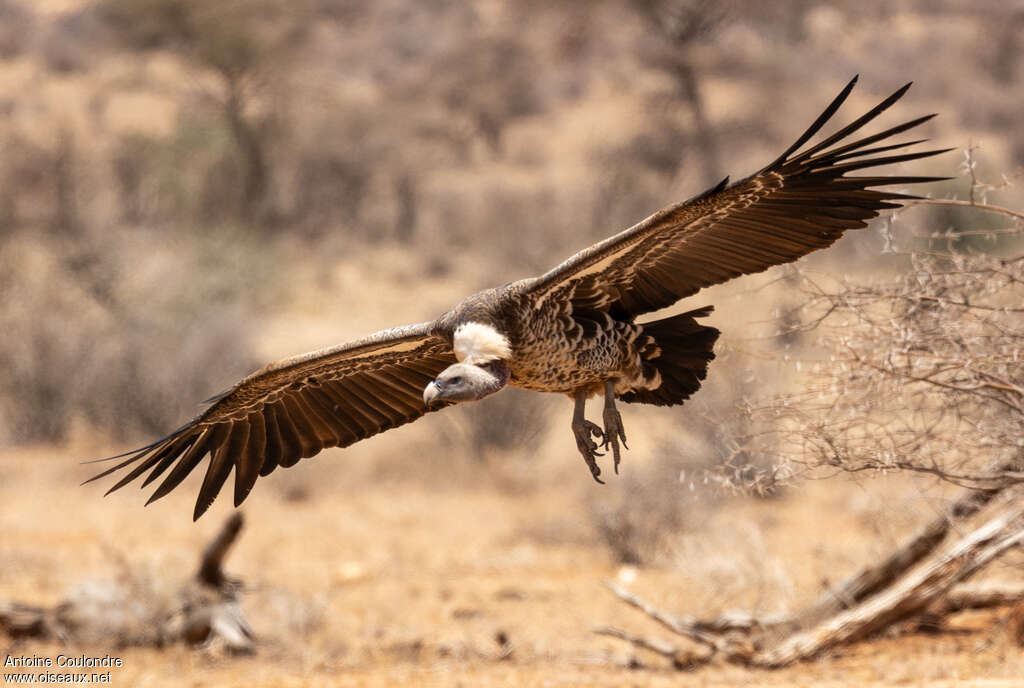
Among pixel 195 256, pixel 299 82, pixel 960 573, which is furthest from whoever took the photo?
pixel 299 82

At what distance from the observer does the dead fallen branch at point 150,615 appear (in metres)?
9.96

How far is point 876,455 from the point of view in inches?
292

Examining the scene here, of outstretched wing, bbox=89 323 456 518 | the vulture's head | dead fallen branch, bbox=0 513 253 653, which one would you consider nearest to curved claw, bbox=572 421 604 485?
the vulture's head

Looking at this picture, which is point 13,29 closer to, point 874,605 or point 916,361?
point 874,605

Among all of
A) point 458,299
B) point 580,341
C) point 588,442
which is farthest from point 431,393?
point 458,299

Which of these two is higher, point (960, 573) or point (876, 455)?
point (876, 455)

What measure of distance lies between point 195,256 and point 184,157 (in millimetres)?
10156

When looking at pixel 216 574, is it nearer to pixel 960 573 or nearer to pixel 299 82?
pixel 960 573

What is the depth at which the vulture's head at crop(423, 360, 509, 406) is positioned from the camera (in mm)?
6125

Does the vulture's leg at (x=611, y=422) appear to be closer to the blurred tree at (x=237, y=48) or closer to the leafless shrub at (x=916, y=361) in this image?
the leafless shrub at (x=916, y=361)

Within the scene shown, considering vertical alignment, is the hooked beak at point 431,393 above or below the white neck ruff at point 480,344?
below

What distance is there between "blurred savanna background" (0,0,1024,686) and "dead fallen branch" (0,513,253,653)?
0.33ft

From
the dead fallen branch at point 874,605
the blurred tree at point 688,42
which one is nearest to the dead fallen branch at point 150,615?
the dead fallen branch at point 874,605

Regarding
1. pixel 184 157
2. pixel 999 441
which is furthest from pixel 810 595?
pixel 184 157
